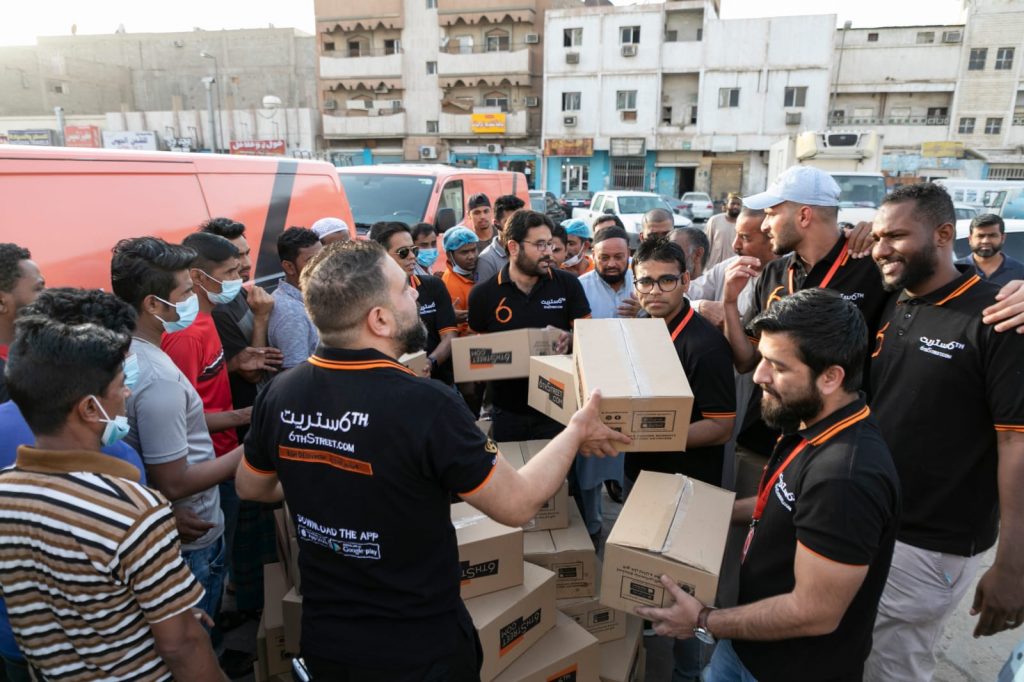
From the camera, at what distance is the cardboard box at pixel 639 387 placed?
7.19ft

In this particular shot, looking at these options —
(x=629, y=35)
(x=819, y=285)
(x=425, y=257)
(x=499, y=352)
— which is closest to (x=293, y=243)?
(x=499, y=352)

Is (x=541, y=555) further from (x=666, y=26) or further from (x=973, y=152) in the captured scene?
(x=973, y=152)

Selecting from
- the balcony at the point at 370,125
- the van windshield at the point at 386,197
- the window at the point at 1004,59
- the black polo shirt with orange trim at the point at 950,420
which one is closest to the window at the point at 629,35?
the balcony at the point at 370,125

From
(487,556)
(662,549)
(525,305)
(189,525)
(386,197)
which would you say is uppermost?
(386,197)

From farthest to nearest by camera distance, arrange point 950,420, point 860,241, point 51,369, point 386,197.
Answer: point 386,197
point 860,241
point 950,420
point 51,369

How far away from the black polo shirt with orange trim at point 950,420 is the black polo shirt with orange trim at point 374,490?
1.72 meters

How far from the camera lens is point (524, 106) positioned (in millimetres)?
35531

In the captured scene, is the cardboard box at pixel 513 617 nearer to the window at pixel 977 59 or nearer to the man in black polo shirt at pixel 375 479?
the man in black polo shirt at pixel 375 479

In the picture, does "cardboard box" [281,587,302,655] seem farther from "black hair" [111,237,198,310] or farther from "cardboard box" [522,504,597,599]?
"black hair" [111,237,198,310]

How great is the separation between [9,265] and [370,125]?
37364 millimetres

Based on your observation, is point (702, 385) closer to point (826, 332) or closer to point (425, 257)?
point (826, 332)

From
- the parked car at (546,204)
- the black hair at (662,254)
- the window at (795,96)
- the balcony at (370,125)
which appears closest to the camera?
the black hair at (662,254)

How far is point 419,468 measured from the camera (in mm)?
1595

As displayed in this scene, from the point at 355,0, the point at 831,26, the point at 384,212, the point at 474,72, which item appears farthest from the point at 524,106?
the point at 384,212
